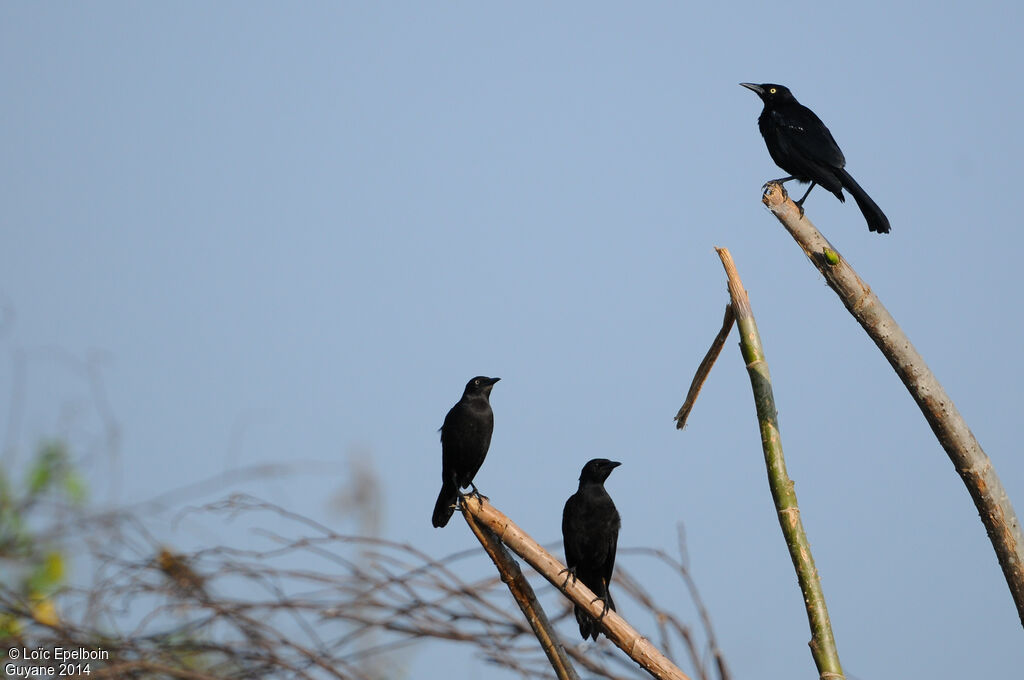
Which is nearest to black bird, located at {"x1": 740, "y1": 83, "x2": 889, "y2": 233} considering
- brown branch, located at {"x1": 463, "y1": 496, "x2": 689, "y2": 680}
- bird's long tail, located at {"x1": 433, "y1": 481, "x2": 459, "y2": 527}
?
bird's long tail, located at {"x1": 433, "y1": 481, "x2": 459, "y2": 527}

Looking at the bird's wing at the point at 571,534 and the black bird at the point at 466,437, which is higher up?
the black bird at the point at 466,437

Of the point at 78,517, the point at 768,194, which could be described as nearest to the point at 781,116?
the point at 768,194

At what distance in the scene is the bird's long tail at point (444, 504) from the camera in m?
4.52

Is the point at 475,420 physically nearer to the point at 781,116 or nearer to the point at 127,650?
the point at 127,650

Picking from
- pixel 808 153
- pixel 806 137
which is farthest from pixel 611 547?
pixel 806 137

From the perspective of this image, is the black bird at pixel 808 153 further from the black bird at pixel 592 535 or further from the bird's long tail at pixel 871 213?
the black bird at pixel 592 535

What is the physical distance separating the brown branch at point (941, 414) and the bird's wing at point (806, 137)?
2.66 metres

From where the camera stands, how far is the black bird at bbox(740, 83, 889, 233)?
18.1ft

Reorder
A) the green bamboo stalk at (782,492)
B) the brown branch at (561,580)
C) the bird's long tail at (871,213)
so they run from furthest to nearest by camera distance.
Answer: the bird's long tail at (871,213) → the green bamboo stalk at (782,492) → the brown branch at (561,580)

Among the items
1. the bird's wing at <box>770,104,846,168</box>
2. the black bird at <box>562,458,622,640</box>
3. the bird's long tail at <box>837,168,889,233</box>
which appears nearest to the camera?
the black bird at <box>562,458,622,640</box>

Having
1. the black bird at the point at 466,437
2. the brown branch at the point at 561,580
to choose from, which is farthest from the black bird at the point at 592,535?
the brown branch at the point at 561,580

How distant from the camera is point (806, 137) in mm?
6277

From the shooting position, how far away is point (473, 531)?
10.7 feet

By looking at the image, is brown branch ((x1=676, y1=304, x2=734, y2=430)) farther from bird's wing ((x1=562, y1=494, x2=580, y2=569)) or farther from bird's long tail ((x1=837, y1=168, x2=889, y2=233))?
bird's long tail ((x1=837, y1=168, x2=889, y2=233))
